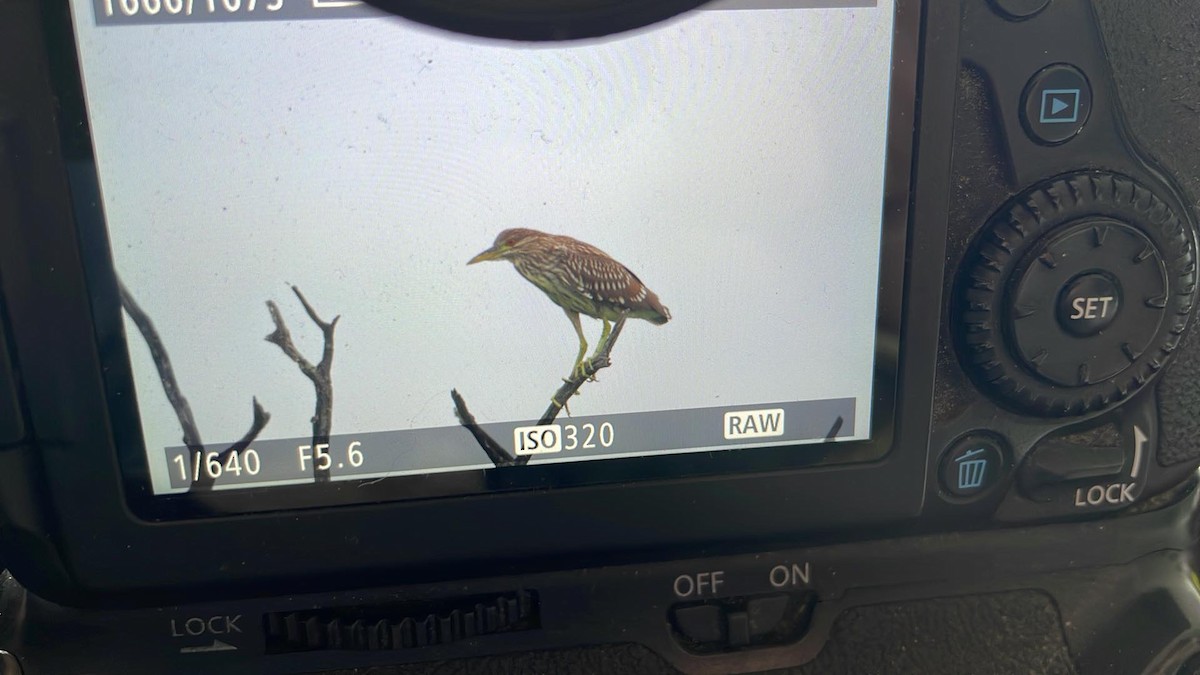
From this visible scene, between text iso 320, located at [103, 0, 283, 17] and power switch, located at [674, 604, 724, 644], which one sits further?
power switch, located at [674, 604, 724, 644]

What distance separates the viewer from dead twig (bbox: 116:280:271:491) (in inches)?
14.7

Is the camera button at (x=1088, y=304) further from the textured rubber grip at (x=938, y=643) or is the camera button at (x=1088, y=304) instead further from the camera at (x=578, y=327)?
the textured rubber grip at (x=938, y=643)

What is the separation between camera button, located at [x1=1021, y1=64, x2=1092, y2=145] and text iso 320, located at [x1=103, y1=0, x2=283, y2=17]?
36 centimetres

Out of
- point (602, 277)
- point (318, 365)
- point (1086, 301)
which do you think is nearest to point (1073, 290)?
point (1086, 301)

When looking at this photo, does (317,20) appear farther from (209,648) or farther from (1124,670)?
(1124,670)

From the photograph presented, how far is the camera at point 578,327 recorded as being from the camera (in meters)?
0.36

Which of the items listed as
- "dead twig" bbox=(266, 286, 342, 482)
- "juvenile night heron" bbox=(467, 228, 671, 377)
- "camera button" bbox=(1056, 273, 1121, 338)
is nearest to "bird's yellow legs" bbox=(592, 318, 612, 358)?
"juvenile night heron" bbox=(467, 228, 671, 377)

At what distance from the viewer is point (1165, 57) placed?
0.42m

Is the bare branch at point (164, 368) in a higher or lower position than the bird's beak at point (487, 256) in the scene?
lower
